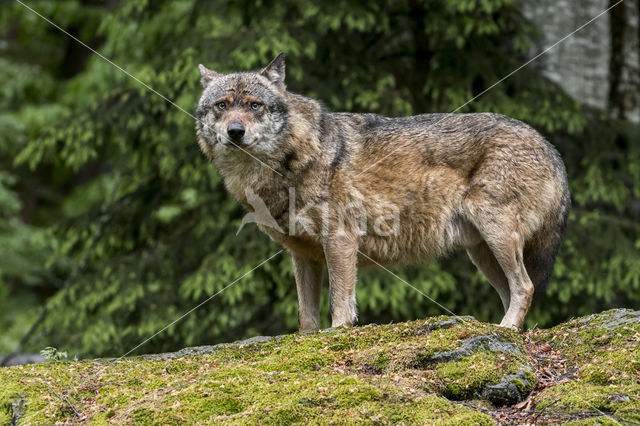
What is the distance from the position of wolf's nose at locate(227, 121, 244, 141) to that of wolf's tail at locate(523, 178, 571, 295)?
8.55ft

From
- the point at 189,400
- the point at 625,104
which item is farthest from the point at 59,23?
the point at 189,400

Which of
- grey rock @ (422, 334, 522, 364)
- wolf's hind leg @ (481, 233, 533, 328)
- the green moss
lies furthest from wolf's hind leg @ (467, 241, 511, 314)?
the green moss

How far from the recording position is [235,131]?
5773 mm

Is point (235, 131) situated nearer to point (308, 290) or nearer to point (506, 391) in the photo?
point (308, 290)

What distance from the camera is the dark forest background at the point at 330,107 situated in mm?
8914

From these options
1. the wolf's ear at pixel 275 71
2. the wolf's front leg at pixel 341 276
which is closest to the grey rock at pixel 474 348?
the wolf's front leg at pixel 341 276

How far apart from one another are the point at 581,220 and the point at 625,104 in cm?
238

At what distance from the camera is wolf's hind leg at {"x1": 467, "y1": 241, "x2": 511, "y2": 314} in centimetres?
647

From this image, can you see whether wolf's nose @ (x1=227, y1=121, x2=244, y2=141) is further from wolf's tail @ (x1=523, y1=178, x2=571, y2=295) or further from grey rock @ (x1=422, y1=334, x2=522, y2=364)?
wolf's tail @ (x1=523, y1=178, x2=571, y2=295)

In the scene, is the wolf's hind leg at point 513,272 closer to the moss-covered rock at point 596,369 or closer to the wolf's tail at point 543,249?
the wolf's tail at point 543,249

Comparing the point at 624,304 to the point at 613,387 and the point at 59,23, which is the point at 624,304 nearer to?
the point at 613,387

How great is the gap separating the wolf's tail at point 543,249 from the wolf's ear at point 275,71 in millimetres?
2552

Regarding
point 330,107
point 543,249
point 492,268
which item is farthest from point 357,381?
point 330,107

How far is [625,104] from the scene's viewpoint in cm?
1050
